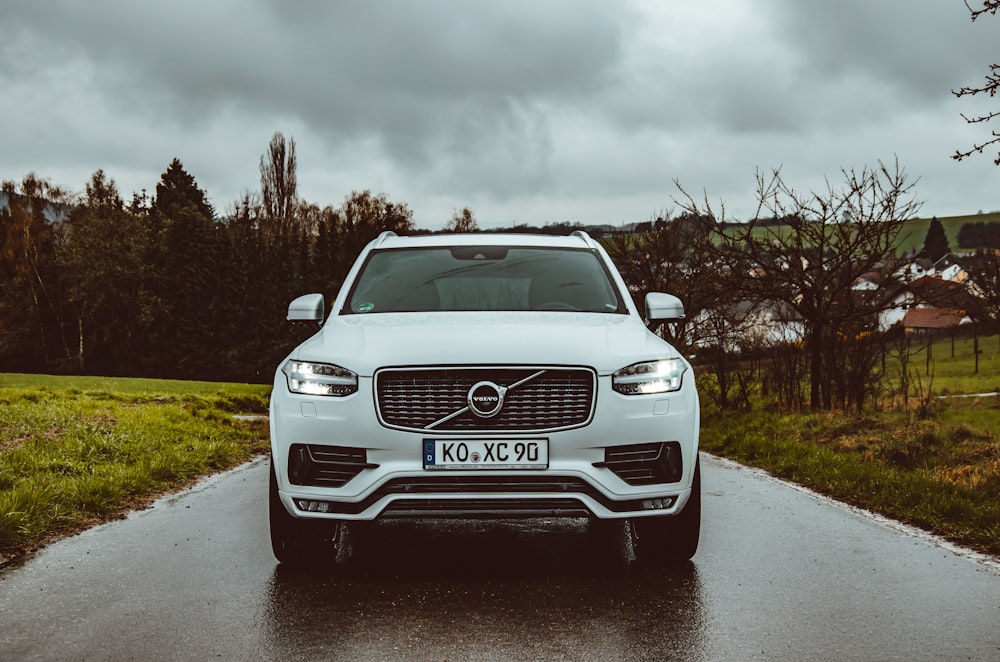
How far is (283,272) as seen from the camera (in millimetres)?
62219

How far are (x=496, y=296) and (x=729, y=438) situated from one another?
7.41 metres

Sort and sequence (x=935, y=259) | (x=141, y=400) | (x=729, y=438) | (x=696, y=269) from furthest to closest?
(x=935, y=259)
(x=696, y=269)
(x=141, y=400)
(x=729, y=438)

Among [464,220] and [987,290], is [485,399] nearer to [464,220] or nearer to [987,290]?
[987,290]

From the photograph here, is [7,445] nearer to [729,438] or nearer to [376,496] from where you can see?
[376,496]

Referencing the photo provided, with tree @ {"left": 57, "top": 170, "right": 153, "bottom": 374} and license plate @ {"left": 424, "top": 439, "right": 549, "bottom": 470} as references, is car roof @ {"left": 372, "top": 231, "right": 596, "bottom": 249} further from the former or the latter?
tree @ {"left": 57, "top": 170, "right": 153, "bottom": 374}

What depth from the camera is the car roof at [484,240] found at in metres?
6.62

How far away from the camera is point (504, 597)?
4.68 metres

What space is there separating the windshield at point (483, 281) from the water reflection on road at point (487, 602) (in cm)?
147

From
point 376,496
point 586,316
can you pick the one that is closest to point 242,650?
point 376,496

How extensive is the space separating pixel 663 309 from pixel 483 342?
5.13 ft

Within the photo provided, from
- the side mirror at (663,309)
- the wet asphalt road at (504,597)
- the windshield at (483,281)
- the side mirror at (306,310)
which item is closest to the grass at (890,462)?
the wet asphalt road at (504,597)

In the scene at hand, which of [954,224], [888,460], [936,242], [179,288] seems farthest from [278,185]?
[954,224]

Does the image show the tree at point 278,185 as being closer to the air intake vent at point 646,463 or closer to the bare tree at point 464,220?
the bare tree at point 464,220

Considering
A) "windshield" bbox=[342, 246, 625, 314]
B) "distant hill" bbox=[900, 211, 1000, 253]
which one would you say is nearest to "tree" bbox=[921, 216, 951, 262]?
"distant hill" bbox=[900, 211, 1000, 253]
